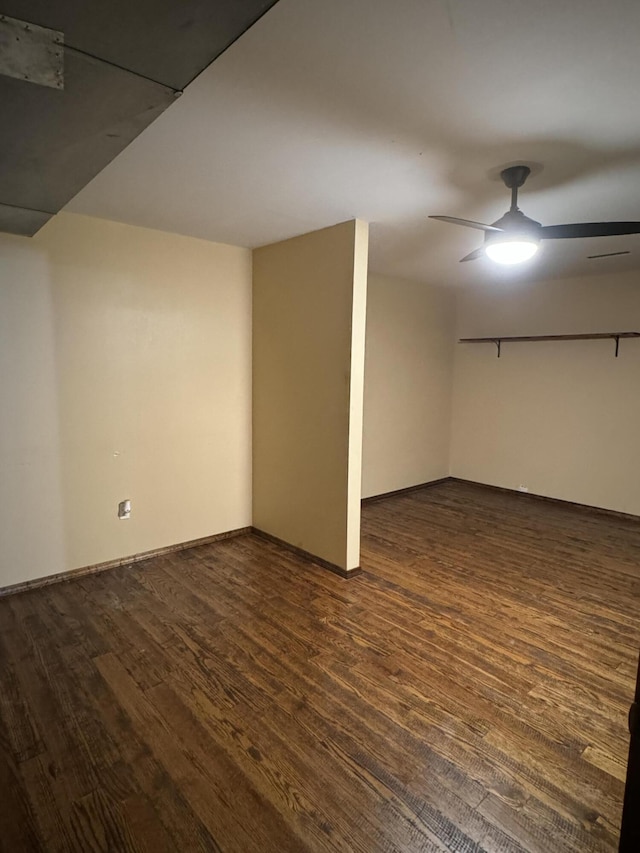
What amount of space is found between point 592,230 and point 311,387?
206 centimetres

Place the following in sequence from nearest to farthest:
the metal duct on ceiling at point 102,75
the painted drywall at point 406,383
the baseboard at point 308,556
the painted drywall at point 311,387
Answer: the metal duct on ceiling at point 102,75 < the painted drywall at point 311,387 < the baseboard at point 308,556 < the painted drywall at point 406,383

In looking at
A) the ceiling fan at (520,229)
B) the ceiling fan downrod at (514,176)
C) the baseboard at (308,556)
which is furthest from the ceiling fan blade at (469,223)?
the baseboard at (308,556)

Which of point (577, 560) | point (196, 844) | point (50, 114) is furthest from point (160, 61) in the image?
point (577, 560)

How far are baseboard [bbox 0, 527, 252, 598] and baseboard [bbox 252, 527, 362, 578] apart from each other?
22 cm

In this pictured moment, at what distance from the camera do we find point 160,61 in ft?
3.95

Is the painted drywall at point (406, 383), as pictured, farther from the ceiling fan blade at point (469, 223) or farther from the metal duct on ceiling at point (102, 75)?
the metal duct on ceiling at point (102, 75)

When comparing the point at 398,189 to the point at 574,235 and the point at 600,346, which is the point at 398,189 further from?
the point at 600,346

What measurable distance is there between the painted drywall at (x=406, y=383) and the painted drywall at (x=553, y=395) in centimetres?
29

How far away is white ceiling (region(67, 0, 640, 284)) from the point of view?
1352mm

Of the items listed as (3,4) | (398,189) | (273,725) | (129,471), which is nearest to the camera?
(3,4)

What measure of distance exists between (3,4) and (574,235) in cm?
237

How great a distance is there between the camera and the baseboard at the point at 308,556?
3.44 m

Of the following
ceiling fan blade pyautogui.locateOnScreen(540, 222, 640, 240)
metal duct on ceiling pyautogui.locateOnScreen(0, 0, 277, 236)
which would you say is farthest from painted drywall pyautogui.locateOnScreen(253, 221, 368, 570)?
metal duct on ceiling pyautogui.locateOnScreen(0, 0, 277, 236)

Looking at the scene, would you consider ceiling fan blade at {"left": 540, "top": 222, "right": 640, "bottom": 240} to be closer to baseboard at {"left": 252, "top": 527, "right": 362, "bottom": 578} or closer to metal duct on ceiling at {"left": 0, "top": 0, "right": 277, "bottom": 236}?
metal duct on ceiling at {"left": 0, "top": 0, "right": 277, "bottom": 236}
